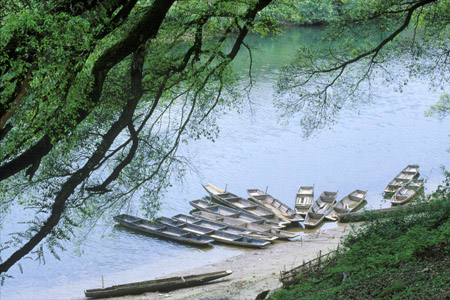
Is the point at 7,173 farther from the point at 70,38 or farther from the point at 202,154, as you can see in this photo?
the point at 202,154

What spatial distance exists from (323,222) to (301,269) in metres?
11.5

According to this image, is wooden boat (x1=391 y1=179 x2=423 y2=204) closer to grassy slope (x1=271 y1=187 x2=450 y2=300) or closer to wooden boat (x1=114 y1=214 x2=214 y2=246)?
wooden boat (x1=114 y1=214 x2=214 y2=246)

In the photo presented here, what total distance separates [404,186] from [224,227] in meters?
10.3

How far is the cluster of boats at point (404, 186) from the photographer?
85.6 feet

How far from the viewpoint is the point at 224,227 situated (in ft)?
80.4

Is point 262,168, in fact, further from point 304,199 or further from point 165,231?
point 165,231

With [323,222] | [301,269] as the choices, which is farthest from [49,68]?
[323,222]

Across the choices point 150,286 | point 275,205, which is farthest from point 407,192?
point 150,286

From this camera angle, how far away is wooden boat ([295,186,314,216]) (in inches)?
1032

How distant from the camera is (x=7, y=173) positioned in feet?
34.6

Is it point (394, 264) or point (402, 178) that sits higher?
point (402, 178)

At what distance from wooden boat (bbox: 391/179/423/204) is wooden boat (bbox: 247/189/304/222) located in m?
5.27

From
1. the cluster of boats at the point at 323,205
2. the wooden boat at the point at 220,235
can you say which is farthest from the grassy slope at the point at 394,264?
the cluster of boats at the point at 323,205

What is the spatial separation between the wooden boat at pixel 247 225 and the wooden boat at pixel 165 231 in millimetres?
1969
